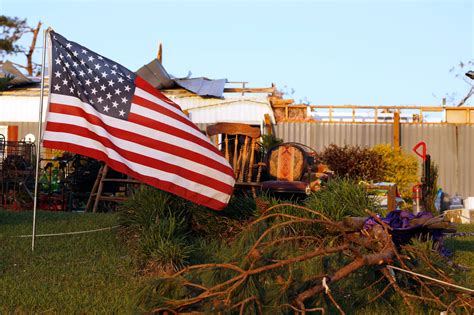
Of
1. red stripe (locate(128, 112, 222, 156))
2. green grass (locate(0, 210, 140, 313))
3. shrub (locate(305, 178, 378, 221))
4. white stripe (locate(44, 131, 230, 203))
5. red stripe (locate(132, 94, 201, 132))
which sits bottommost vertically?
green grass (locate(0, 210, 140, 313))

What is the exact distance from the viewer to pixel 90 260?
28.5 ft

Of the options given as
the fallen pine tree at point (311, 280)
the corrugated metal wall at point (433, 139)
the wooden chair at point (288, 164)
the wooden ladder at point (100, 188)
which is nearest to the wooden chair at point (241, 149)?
the wooden chair at point (288, 164)

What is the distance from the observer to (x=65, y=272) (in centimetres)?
791

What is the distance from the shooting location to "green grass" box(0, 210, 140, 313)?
6359 millimetres

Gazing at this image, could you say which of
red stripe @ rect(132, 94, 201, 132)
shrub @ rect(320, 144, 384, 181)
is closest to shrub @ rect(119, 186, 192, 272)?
red stripe @ rect(132, 94, 201, 132)

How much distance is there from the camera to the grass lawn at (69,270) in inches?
251

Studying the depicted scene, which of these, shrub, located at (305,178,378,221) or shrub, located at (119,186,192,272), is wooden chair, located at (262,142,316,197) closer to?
shrub, located at (305,178,378,221)

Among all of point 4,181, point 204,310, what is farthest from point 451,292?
point 4,181

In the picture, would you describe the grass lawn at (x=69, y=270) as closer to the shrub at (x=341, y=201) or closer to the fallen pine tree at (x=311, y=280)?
the fallen pine tree at (x=311, y=280)

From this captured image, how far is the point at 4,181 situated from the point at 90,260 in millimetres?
9234

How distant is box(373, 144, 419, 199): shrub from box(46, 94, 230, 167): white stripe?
47.7ft

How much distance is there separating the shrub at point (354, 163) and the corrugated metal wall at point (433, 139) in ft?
13.8

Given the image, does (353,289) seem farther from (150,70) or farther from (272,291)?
(150,70)

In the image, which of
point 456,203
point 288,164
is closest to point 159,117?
point 288,164
